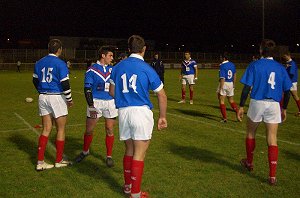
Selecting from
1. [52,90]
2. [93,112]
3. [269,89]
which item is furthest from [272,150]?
[52,90]

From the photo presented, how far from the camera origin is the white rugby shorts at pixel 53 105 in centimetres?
633

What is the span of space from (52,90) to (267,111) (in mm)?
→ 3808

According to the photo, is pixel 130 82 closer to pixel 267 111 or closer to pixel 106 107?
pixel 106 107

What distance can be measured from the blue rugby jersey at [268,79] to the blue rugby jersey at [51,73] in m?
3.23

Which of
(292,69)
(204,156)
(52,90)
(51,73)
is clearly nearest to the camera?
(51,73)

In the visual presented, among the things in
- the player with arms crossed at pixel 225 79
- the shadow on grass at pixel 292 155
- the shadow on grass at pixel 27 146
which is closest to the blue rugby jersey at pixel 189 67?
the player with arms crossed at pixel 225 79

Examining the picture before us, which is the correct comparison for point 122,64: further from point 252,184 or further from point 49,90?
point 252,184

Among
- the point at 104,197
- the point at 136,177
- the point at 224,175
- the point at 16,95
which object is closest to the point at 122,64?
the point at 136,177

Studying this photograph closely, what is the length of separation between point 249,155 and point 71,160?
3593 mm

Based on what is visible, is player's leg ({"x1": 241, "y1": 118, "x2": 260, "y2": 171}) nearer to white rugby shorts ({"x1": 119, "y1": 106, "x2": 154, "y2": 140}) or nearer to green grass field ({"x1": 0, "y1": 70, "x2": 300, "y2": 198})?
green grass field ({"x1": 0, "y1": 70, "x2": 300, "y2": 198})

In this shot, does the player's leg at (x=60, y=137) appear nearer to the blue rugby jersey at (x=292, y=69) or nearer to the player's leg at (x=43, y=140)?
the player's leg at (x=43, y=140)

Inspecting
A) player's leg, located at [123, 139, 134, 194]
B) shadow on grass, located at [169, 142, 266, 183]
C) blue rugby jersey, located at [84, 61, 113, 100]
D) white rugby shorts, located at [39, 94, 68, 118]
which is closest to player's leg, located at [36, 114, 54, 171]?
white rugby shorts, located at [39, 94, 68, 118]

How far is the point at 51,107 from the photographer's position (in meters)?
6.34

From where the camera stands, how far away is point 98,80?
6.73 meters
